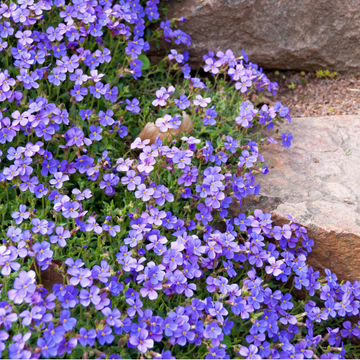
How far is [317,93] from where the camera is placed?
584 centimetres

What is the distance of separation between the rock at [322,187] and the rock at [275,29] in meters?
1.16

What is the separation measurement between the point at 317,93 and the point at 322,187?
76.5 inches

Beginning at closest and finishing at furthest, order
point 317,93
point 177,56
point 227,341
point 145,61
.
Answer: point 227,341
point 177,56
point 145,61
point 317,93

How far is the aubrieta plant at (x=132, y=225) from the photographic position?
3146 mm

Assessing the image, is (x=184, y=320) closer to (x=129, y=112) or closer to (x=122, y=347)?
(x=122, y=347)

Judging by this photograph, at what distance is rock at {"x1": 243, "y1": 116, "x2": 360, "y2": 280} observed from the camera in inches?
157

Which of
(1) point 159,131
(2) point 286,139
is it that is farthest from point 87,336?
(2) point 286,139

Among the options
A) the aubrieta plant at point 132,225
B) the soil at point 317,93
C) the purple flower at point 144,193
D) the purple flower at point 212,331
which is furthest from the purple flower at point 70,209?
the soil at point 317,93

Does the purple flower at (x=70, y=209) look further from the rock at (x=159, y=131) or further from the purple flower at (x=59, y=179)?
the rock at (x=159, y=131)

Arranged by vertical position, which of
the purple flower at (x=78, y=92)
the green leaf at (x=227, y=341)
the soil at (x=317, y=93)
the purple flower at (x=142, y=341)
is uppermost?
the purple flower at (x=78, y=92)

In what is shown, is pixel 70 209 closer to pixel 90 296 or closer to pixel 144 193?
pixel 144 193

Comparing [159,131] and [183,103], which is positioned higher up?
[183,103]

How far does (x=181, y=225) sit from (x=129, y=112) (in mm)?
1633

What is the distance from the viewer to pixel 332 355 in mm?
3471
